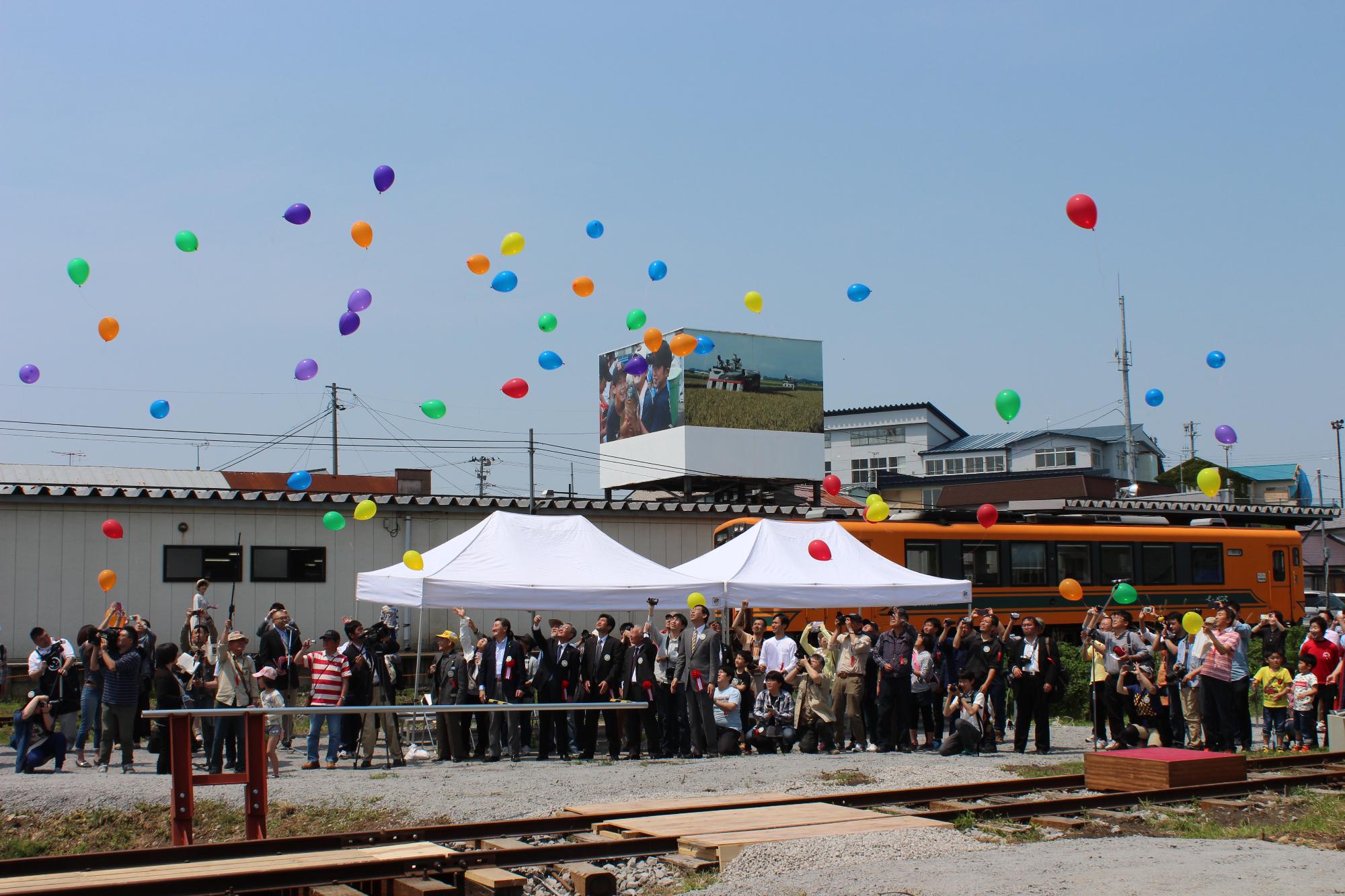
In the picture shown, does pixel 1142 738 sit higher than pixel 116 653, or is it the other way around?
pixel 116 653

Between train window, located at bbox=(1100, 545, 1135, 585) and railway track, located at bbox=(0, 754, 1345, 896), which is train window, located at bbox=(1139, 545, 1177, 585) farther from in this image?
railway track, located at bbox=(0, 754, 1345, 896)

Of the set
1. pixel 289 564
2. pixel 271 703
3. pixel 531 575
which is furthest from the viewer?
pixel 289 564

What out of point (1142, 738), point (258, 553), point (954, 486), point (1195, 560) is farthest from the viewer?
point (954, 486)

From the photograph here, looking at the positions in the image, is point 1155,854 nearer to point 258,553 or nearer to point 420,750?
point 420,750

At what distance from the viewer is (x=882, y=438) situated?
8075 centimetres

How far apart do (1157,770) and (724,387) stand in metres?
38.0

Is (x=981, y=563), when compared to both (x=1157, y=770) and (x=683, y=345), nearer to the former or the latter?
(x=683, y=345)

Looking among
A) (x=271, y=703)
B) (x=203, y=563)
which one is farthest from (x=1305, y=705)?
(x=203, y=563)

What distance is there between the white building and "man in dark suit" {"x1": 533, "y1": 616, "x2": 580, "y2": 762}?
63.4 m

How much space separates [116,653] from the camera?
14.4 m

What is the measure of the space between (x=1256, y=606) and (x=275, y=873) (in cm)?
2563

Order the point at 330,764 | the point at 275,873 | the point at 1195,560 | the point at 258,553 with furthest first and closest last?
the point at 1195,560, the point at 258,553, the point at 330,764, the point at 275,873

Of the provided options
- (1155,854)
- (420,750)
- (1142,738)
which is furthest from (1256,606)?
(1155,854)

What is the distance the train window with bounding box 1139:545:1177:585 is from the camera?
2691cm
